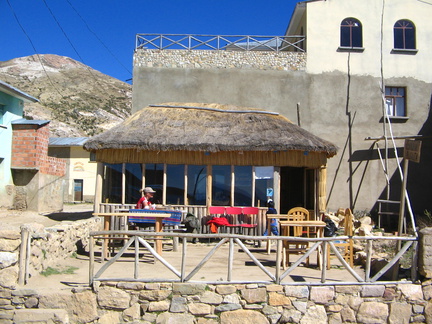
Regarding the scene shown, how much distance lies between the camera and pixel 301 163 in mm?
12102

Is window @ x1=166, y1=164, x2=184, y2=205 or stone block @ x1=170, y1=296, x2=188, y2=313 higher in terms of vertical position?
window @ x1=166, y1=164, x2=184, y2=205

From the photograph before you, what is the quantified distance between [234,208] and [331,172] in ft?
19.8

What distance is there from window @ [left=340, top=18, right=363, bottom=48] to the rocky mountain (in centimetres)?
2627

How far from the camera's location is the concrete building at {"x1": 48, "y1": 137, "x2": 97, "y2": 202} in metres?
28.7

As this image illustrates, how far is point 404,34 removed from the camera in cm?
1677

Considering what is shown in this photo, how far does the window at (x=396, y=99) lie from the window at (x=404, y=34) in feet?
5.56

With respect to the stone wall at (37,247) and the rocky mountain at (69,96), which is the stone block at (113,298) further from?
the rocky mountain at (69,96)

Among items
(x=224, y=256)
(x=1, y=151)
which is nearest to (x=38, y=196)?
(x=1, y=151)

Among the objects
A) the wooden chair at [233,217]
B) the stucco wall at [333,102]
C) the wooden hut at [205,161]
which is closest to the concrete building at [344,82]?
the stucco wall at [333,102]

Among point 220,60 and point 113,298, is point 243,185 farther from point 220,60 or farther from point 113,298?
point 220,60

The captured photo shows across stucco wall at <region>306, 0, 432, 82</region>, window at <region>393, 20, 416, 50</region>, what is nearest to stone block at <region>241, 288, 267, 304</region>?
stucco wall at <region>306, 0, 432, 82</region>

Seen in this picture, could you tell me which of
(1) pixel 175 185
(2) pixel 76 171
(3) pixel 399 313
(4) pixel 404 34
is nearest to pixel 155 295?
(3) pixel 399 313

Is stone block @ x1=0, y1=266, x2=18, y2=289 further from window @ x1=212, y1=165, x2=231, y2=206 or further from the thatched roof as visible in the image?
window @ x1=212, y1=165, x2=231, y2=206

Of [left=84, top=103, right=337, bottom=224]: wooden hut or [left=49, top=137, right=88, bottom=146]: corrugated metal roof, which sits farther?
[left=49, top=137, right=88, bottom=146]: corrugated metal roof
